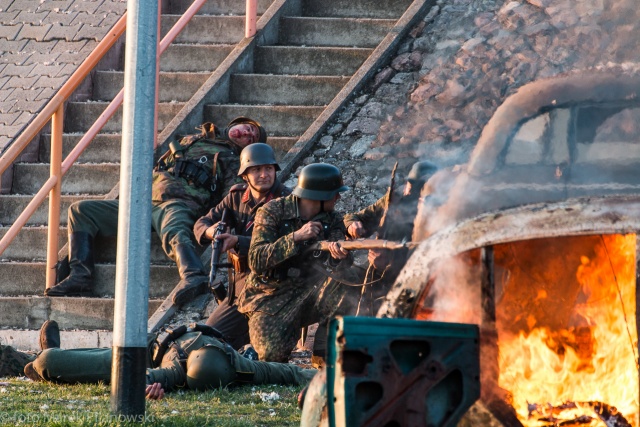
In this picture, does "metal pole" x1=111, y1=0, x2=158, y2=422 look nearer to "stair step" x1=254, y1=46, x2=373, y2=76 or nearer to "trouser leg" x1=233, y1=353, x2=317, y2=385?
"trouser leg" x1=233, y1=353, x2=317, y2=385

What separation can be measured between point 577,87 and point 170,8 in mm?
10167

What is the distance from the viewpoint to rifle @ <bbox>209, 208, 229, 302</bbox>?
10031 mm

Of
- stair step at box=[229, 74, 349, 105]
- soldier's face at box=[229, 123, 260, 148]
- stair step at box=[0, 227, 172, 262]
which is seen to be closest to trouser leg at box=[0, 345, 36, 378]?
stair step at box=[0, 227, 172, 262]

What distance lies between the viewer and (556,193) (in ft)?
15.4

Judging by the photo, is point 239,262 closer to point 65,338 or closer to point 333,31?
point 65,338

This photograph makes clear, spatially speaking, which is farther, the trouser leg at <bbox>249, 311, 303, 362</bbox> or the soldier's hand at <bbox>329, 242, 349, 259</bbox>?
the trouser leg at <bbox>249, 311, 303, 362</bbox>

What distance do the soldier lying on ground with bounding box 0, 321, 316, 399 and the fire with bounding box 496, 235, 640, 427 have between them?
12.3 feet

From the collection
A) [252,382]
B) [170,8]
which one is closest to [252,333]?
[252,382]

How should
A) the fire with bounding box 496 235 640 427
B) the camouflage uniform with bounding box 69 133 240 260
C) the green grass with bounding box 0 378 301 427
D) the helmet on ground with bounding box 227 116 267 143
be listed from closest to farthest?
the fire with bounding box 496 235 640 427 → the green grass with bounding box 0 378 301 427 → the camouflage uniform with bounding box 69 133 240 260 → the helmet on ground with bounding box 227 116 267 143

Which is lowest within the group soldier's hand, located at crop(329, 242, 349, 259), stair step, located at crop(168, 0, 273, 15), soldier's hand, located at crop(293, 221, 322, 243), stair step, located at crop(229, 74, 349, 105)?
soldier's hand, located at crop(329, 242, 349, 259)

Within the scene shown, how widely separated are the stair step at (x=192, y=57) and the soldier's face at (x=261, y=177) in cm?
389

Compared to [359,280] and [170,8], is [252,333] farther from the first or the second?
[170,8]

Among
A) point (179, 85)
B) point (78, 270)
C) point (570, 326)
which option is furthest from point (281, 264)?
point (570, 326)

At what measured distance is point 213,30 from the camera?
14.3 meters
